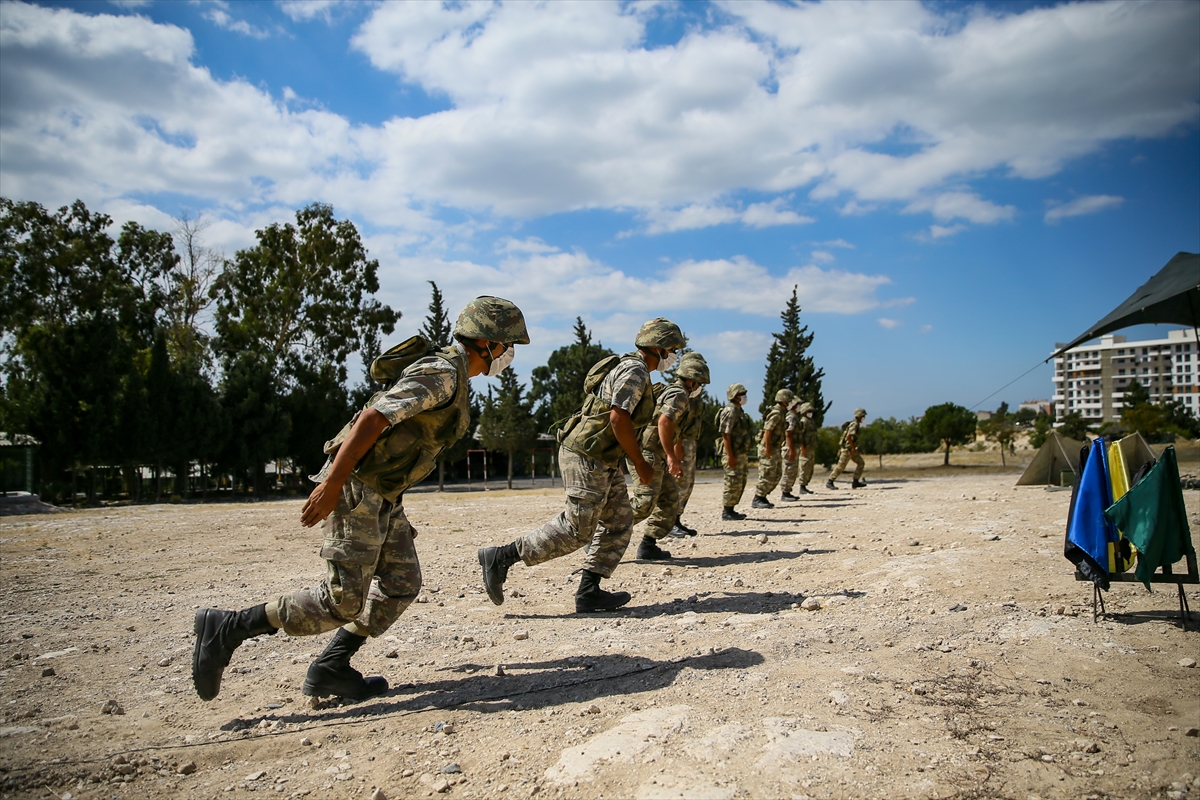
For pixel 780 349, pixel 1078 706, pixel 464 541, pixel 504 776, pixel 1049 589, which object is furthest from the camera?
pixel 780 349

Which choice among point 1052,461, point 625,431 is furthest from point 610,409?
point 1052,461

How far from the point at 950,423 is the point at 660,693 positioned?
33477 mm

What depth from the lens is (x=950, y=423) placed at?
3344 cm

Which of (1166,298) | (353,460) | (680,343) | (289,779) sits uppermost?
(1166,298)

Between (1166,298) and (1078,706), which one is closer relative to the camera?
(1078,706)

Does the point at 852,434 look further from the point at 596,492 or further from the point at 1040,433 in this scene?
the point at 1040,433

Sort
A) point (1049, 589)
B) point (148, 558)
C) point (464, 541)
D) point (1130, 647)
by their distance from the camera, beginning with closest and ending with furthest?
point (1130, 647) → point (1049, 589) → point (148, 558) → point (464, 541)

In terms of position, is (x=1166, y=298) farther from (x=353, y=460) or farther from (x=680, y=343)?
(x=353, y=460)

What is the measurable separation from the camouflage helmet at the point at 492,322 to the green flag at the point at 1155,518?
323 cm

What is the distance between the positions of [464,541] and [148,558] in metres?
3.42

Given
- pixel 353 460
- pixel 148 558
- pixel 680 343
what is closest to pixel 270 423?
pixel 148 558

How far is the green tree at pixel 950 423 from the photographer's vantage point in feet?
109

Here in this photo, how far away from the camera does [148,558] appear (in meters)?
8.43

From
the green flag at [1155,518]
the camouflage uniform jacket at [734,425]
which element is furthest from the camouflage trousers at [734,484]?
the green flag at [1155,518]
